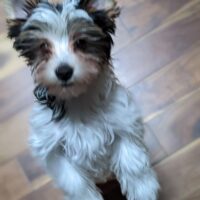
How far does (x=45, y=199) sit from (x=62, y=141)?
45 centimetres

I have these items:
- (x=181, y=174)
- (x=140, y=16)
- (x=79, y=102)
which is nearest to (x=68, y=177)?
(x=79, y=102)

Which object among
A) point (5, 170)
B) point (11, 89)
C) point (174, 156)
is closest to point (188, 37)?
point (174, 156)

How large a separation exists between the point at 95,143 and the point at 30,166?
20.5 inches

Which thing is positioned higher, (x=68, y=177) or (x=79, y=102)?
(x=79, y=102)

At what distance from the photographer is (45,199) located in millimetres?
1919

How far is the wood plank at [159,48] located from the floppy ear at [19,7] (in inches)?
28.3

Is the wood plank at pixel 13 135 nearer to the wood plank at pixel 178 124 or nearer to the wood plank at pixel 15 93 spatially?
the wood plank at pixel 15 93

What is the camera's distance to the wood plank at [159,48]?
2.07 meters

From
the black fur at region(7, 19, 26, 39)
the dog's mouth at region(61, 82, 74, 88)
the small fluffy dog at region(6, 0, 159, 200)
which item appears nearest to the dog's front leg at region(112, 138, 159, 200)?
the small fluffy dog at region(6, 0, 159, 200)

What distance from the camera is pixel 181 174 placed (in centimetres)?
189

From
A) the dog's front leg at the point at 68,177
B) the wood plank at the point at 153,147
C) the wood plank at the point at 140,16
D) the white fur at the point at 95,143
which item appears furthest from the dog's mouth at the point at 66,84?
the wood plank at the point at 140,16

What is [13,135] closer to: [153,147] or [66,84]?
[153,147]

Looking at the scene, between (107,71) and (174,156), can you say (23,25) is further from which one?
(174,156)

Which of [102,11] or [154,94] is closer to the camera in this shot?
[102,11]
